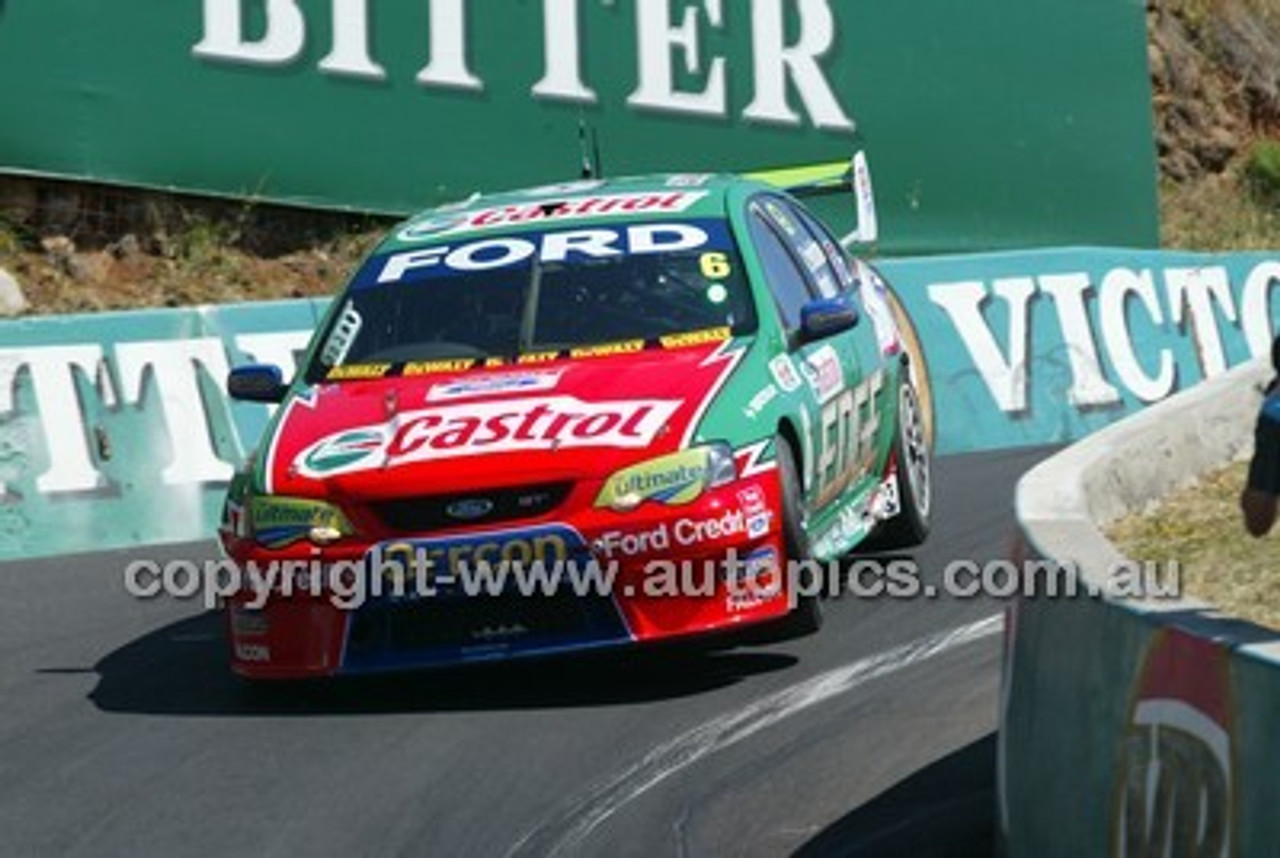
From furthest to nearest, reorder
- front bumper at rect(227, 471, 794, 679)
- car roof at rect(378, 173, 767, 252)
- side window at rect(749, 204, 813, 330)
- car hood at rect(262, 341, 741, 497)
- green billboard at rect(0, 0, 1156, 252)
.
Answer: green billboard at rect(0, 0, 1156, 252), car roof at rect(378, 173, 767, 252), side window at rect(749, 204, 813, 330), car hood at rect(262, 341, 741, 497), front bumper at rect(227, 471, 794, 679)

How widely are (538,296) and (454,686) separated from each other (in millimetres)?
1513

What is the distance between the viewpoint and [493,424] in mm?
9203

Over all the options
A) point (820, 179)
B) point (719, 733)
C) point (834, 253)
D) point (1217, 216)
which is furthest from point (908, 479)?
point (1217, 216)

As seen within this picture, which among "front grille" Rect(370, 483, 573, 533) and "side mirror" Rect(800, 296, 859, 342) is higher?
"side mirror" Rect(800, 296, 859, 342)

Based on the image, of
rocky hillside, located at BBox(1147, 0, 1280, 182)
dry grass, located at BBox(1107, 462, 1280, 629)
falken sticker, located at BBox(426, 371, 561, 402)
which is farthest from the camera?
rocky hillside, located at BBox(1147, 0, 1280, 182)

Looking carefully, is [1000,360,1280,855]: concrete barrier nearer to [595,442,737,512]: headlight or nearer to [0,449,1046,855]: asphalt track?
[0,449,1046,855]: asphalt track

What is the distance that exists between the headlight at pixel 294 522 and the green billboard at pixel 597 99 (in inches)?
299

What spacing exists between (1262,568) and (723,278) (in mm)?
2949

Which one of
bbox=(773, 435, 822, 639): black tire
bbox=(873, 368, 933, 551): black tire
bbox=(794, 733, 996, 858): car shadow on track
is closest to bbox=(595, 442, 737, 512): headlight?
bbox=(773, 435, 822, 639): black tire

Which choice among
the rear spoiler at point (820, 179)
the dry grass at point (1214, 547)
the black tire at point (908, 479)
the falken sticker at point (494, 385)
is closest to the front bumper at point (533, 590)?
the falken sticker at point (494, 385)

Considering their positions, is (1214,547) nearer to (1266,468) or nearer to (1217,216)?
(1266,468)

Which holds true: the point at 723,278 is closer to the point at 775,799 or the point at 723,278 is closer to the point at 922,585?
the point at 922,585

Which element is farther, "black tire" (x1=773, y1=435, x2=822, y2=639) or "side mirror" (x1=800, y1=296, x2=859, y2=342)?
"side mirror" (x1=800, y1=296, x2=859, y2=342)

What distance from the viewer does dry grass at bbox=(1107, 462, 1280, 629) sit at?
7.46 metres
